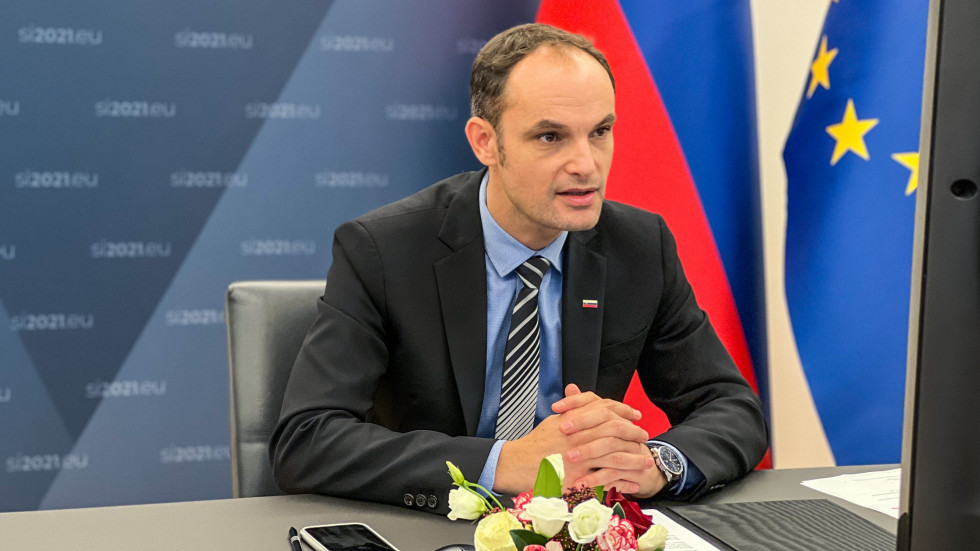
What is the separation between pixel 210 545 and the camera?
1.16 m

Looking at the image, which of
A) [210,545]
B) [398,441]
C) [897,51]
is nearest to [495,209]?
[398,441]

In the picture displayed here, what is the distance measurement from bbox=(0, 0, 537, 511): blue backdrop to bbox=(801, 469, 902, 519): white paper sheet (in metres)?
2.15

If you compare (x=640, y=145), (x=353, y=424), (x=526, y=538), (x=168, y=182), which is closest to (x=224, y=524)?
(x=353, y=424)

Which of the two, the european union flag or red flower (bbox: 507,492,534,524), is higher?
the european union flag

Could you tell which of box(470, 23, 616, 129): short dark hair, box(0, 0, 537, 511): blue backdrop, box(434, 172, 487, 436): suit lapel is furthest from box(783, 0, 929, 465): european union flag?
box(434, 172, 487, 436): suit lapel

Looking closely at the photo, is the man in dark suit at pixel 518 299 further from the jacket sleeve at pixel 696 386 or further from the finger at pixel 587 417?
the finger at pixel 587 417

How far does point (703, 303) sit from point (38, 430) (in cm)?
236

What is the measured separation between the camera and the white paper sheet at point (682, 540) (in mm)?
1136

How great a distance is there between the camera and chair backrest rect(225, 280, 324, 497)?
5.58 ft

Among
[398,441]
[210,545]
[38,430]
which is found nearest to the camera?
[210,545]

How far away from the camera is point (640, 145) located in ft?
11.1

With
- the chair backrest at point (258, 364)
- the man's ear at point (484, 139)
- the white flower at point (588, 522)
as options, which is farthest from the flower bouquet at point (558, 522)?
the man's ear at point (484, 139)

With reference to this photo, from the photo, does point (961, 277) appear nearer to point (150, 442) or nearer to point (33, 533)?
point (33, 533)

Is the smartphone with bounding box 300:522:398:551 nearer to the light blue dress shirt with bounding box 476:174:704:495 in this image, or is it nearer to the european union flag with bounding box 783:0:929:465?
the light blue dress shirt with bounding box 476:174:704:495
